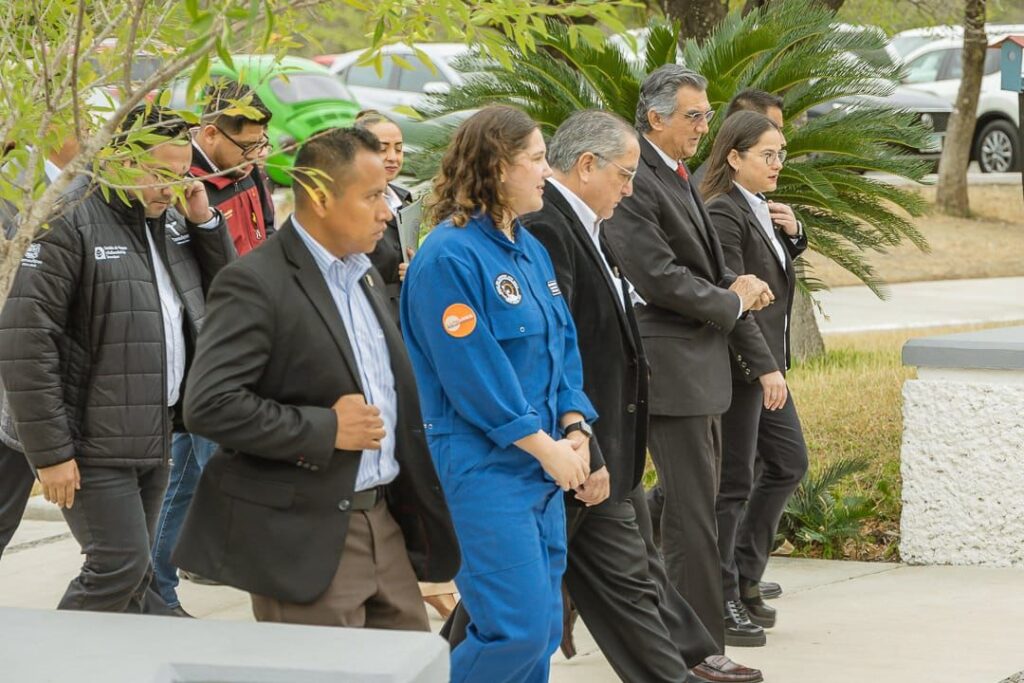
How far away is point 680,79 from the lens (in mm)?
5637

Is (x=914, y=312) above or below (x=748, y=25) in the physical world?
below

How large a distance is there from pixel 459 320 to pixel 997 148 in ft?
67.0

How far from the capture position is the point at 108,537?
5145mm

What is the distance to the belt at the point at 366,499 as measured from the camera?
3.78 meters

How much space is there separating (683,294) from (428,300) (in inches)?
48.1

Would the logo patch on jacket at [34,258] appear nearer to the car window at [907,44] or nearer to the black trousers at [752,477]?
the black trousers at [752,477]

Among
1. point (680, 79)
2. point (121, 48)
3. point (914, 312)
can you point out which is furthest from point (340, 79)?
point (121, 48)

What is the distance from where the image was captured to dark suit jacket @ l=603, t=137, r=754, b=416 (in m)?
5.36

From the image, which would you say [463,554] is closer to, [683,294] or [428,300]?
[428,300]

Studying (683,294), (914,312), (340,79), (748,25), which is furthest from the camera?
(340,79)

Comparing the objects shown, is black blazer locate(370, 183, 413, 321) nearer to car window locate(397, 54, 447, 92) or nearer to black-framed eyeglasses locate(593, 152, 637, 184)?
black-framed eyeglasses locate(593, 152, 637, 184)

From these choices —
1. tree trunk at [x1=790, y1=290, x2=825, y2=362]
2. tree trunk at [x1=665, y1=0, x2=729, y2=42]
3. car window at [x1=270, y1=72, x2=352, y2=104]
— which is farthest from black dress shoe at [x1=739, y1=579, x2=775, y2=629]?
car window at [x1=270, y1=72, x2=352, y2=104]

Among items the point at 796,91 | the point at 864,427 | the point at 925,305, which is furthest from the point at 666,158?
the point at 925,305

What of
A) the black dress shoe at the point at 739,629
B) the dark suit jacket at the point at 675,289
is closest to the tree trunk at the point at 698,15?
the dark suit jacket at the point at 675,289
